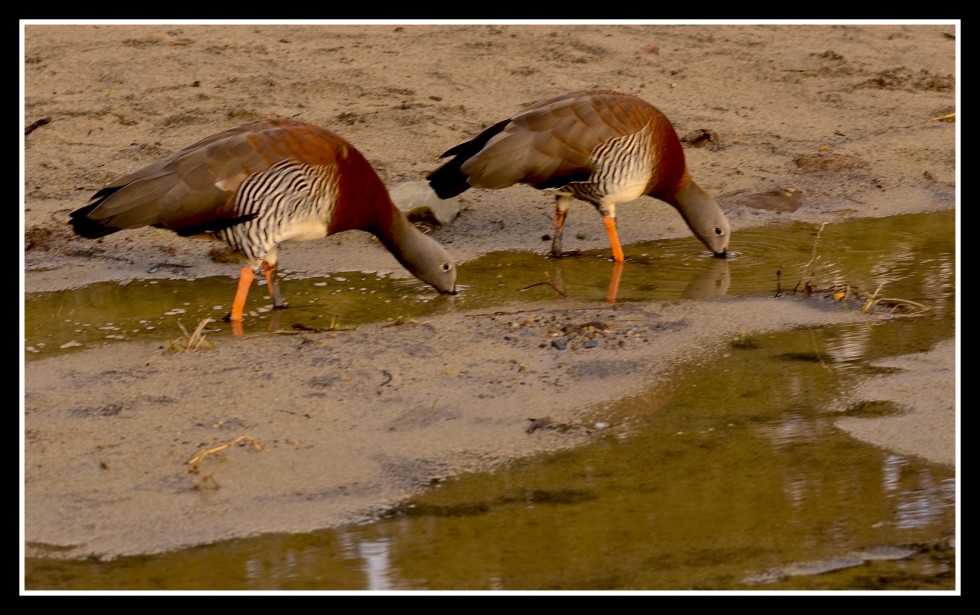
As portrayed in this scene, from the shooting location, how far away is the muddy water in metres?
4.66

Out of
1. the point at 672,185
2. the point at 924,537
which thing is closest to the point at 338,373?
the point at 924,537

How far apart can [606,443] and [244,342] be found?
2.14 meters

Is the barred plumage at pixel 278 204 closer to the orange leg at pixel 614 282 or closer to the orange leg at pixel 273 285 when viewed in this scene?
the orange leg at pixel 273 285

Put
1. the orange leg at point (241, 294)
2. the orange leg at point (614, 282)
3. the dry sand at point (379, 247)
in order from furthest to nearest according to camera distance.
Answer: the orange leg at point (614, 282) < the orange leg at point (241, 294) < the dry sand at point (379, 247)

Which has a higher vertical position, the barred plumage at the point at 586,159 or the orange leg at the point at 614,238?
the barred plumage at the point at 586,159

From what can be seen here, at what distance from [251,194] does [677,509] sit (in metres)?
3.22

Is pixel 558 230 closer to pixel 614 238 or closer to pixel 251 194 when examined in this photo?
pixel 614 238

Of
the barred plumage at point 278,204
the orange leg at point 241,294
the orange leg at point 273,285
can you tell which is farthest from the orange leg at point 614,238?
the orange leg at point 241,294

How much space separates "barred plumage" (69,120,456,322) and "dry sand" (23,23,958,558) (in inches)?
27.6

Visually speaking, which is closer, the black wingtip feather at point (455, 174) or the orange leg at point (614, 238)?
the black wingtip feather at point (455, 174)

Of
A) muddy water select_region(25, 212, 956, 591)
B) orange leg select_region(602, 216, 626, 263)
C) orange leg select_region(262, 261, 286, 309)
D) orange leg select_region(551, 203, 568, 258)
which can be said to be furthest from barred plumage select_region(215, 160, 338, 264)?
orange leg select_region(602, 216, 626, 263)

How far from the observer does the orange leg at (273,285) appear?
7750 mm

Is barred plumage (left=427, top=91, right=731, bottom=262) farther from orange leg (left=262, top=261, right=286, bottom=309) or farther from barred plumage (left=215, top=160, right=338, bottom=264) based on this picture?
orange leg (left=262, top=261, right=286, bottom=309)

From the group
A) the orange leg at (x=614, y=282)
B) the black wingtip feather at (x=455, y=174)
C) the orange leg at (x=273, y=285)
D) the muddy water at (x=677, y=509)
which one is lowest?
the muddy water at (x=677, y=509)
